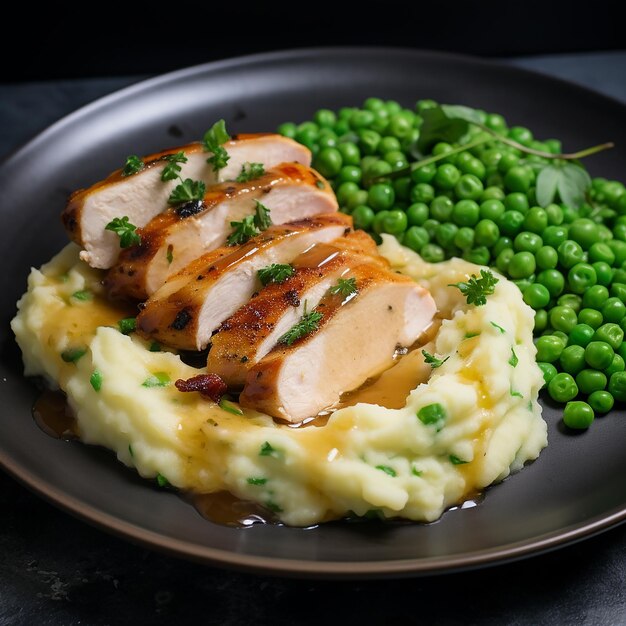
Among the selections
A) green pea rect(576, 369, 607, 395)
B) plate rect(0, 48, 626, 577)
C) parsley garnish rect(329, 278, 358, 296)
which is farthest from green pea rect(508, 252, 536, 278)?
parsley garnish rect(329, 278, 358, 296)

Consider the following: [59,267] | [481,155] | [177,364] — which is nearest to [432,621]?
[177,364]

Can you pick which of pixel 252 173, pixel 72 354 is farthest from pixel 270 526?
pixel 252 173

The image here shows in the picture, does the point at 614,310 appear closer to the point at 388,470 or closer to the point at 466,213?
the point at 466,213

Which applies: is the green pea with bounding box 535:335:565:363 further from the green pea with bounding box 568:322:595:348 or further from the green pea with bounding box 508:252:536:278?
the green pea with bounding box 508:252:536:278

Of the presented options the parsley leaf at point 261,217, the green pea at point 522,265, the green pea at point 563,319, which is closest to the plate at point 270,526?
the green pea at point 563,319

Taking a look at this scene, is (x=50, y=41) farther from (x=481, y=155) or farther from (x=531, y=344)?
(x=531, y=344)

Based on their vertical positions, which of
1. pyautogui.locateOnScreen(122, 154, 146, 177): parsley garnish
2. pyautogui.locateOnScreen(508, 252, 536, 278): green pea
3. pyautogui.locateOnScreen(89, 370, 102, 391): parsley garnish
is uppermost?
pyautogui.locateOnScreen(122, 154, 146, 177): parsley garnish
